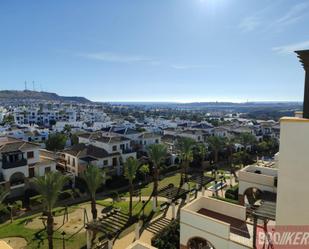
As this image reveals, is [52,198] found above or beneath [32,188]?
above

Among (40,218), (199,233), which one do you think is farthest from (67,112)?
(199,233)

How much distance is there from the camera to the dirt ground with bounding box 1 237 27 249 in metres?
24.5

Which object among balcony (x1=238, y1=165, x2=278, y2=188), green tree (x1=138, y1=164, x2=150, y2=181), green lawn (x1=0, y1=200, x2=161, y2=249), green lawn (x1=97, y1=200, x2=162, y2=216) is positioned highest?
balcony (x1=238, y1=165, x2=278, y2=188)

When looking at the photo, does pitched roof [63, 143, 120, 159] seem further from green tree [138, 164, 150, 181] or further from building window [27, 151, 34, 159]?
building window [27, 151, 34, 159]

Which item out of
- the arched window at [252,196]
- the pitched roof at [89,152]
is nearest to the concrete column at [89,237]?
the arched window at [252,196]

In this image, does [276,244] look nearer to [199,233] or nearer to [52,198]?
[199,233]

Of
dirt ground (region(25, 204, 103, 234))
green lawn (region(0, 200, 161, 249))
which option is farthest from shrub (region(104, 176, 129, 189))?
green lawn (region(0, 200, 161, 249))

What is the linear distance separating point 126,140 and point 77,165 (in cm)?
1011

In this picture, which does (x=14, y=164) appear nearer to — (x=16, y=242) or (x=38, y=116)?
(x=16, y=242)

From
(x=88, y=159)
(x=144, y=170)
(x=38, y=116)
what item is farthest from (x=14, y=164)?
(x=38, y=116)

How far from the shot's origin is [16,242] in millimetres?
25250

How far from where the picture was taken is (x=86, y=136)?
56344mm

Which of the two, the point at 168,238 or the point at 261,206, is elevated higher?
the point at 261,206

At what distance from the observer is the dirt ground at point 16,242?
24.5m
